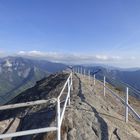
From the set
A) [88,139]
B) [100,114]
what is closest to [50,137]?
[88,139]

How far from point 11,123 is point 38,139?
3.37 metres

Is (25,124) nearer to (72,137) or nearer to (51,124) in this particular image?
(51,124)

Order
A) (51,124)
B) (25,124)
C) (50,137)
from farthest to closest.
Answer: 1. (25,124)
2. (51,124)
3. (50,137)

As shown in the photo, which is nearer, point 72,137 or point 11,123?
point 72,137

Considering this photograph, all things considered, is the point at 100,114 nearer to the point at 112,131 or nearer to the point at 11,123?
the point at 112,131

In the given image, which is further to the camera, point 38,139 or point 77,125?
point 77,125

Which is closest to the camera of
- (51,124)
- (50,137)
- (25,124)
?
(50,137)

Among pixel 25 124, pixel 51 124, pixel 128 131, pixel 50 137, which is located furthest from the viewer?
pixel 25 124

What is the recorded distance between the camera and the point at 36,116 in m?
15.1

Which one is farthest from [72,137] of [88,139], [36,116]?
[36,116]

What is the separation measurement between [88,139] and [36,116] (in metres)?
4.12

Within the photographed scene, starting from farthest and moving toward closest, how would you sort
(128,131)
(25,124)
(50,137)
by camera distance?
(25,124), (128,131), (50,137)

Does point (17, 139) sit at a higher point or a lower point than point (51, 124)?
lower

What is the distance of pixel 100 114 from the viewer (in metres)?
15.4
